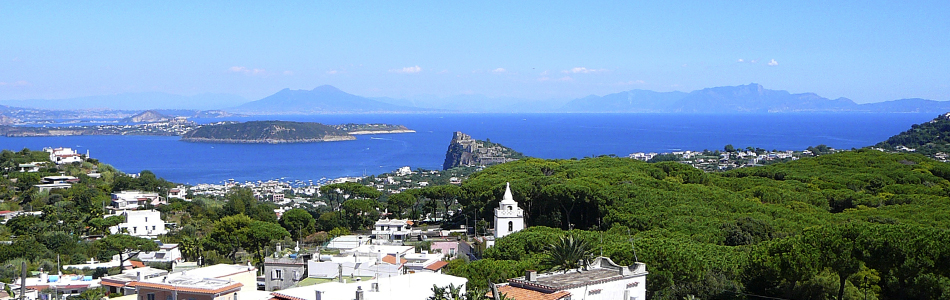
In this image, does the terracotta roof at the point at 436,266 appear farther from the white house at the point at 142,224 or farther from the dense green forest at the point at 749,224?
the white house at the point at 142,224

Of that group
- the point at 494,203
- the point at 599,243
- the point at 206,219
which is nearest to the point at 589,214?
the point at 494,203

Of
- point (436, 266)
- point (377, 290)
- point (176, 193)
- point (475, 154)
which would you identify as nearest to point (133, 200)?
point (176, 193)

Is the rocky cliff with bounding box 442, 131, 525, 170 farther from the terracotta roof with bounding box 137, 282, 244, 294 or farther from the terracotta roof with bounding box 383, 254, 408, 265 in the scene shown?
the terracotta roof with bounding box 137, 282, 244, 294

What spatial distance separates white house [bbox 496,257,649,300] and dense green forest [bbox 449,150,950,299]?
6.19ft

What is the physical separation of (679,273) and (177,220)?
3218cm

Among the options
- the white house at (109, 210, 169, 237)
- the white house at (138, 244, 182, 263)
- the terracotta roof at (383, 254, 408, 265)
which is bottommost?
the white house at (109, 210, 169, 237)

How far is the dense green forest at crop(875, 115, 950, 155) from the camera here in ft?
271

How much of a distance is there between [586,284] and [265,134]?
577 ft

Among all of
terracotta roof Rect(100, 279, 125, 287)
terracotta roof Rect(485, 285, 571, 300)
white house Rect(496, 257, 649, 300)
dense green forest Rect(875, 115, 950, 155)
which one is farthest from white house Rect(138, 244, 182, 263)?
dense green forest Rect(875, 115, 950, 155)

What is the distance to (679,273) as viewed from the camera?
17.9 m

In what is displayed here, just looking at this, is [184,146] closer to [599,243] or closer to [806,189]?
[806,189]

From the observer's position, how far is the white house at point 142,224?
124ft

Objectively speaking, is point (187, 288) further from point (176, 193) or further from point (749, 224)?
point (176, 193)

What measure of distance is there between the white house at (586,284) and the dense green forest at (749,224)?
1887 millimetres
